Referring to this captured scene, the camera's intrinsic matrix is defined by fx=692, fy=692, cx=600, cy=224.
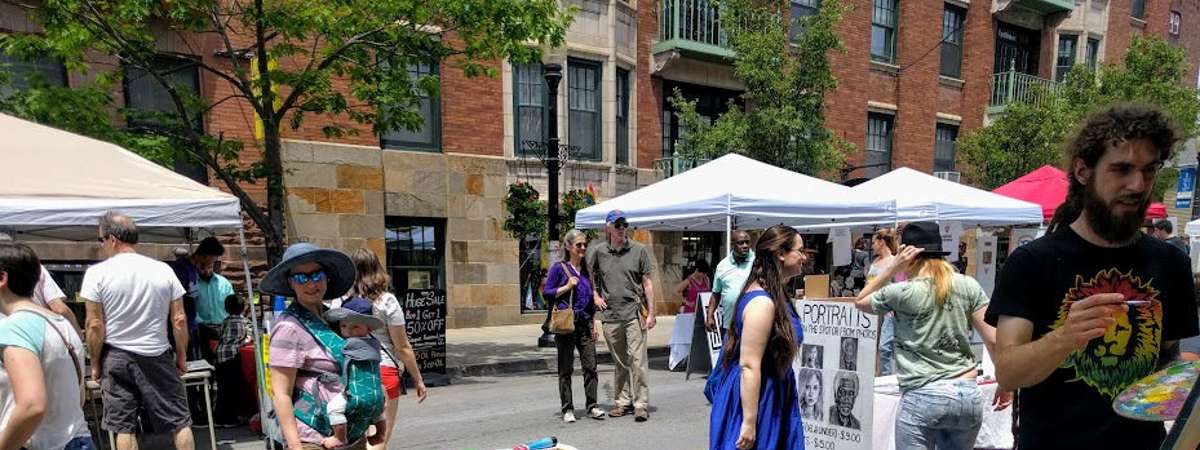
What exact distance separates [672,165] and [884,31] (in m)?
8.56

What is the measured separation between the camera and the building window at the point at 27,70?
30.7ft

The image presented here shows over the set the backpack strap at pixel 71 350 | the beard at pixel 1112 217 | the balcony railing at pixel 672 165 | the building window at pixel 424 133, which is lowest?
the backpack strap at pixel 71 350

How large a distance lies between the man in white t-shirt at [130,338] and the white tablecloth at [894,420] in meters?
4.73

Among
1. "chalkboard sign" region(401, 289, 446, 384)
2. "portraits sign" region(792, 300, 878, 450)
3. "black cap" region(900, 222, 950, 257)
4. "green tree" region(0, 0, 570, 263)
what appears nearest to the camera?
"black cap" region(900, 222, 950, 257)

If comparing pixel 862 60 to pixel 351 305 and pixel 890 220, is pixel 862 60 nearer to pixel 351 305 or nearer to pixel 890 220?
pixel 890 220

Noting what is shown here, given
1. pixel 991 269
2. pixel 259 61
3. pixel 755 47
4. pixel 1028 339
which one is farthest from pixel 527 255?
pixel 1028 339

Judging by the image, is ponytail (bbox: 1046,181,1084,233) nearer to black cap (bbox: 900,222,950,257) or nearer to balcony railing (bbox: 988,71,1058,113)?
black cap (bbox: 900,222,950,257)

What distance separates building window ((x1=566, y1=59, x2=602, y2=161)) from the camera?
46.6 ft

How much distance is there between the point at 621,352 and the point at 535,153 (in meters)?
7.85

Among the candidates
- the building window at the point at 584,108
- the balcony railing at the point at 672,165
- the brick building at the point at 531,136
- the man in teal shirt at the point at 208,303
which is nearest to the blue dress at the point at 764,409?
the man in teal shirt at the point at 208,303

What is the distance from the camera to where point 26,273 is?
9.59 ft

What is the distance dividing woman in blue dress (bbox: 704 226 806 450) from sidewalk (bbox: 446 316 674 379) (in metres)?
4.90

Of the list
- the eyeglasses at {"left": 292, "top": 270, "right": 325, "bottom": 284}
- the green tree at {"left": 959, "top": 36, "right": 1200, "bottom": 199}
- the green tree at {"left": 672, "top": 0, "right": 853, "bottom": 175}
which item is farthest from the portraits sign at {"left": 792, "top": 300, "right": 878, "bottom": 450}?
the green tree at {"left": 959, "top": 36, "right": 1200, "bottom": 199}

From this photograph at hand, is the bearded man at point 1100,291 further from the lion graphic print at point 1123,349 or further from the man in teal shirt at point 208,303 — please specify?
the man in teal shirt at point 208,303
